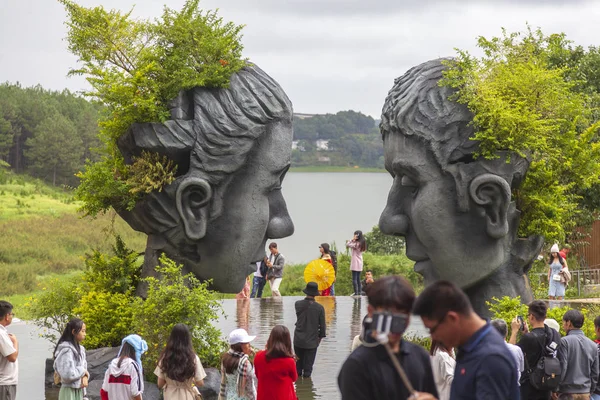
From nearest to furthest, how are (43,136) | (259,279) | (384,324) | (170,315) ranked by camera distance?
1. (384,324)
2. (170,315)
3. (259,279)
4. (43,136)

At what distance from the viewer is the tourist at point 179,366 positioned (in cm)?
891

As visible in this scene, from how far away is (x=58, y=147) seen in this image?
1889 inches

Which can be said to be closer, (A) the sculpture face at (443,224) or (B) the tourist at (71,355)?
(B) the tourist at (71,355)

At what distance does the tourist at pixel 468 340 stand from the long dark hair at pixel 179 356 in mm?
3919

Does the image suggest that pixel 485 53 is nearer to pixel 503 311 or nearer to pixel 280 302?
pixel 503 311

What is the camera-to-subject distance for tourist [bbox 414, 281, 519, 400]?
5348mm

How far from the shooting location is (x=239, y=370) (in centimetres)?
912

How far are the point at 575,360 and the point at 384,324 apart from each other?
4.77 metres

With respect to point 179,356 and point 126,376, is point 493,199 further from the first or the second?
point 126,376

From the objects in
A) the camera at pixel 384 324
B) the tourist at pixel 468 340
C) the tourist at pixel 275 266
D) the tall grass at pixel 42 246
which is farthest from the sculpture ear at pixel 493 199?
the tall grass at pixel 42 246

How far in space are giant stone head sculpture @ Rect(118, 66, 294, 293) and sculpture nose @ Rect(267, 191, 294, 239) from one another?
0.02m

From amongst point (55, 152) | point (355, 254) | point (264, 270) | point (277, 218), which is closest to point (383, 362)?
point (277, 218)

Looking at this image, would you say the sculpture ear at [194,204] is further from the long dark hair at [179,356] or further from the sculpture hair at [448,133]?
the long dark hair at [179,356]

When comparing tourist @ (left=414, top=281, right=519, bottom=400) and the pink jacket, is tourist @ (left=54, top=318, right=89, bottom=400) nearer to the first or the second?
tourist @ (left=414, top=281, right=519, bottom=400)
